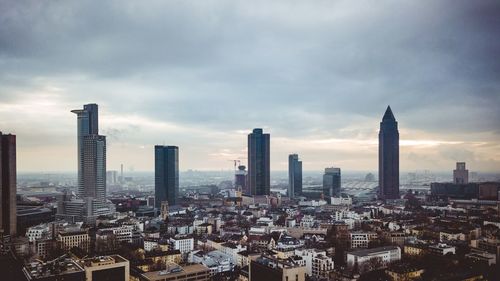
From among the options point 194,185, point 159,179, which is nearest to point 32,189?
point 159,179

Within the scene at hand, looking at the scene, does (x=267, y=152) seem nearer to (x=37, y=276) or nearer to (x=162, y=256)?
(x=162, y=256)

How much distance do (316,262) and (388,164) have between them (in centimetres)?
1823

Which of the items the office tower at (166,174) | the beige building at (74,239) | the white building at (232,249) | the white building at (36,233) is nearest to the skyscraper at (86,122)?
the office tower at (166,174)

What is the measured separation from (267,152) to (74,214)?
57.5ft

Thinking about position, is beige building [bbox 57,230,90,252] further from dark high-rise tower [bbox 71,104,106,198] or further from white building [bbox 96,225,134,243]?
dark high-rise tower [bbox 71,104,106,198]

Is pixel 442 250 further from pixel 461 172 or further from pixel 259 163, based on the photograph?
pixel 259 163

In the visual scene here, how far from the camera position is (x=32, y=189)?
19938mm

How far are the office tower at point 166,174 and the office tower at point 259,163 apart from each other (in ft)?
24.1

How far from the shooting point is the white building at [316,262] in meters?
10.5

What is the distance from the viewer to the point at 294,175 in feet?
115

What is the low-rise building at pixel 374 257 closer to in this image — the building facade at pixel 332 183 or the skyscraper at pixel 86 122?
the skyscraper at pixel 86 122

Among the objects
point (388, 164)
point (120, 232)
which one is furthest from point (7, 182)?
point (388, 164)

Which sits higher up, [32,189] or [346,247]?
[32,189]

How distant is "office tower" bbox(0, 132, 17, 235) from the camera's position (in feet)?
45.3
